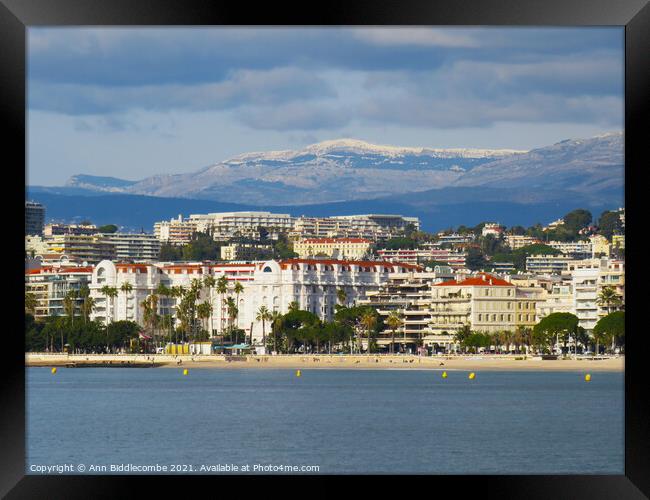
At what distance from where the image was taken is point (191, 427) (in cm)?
1931

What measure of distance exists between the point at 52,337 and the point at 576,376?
2542 cm

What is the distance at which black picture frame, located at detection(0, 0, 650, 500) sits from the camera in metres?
5.65

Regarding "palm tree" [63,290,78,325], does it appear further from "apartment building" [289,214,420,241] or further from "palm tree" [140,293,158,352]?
"apartment building" [289,214,420,241]

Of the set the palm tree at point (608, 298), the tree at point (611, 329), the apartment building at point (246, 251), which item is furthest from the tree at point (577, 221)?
the tree at point (611, 329)

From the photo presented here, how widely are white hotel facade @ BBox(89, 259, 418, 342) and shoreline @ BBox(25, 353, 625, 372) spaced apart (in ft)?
48.1

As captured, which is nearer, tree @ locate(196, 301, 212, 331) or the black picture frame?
the black picture frame

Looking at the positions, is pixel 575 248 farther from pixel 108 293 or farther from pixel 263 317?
pixel 108 293

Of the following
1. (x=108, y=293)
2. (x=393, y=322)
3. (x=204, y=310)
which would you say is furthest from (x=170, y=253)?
(x=393, y=322)

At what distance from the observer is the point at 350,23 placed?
221 inches

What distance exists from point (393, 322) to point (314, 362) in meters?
10.2

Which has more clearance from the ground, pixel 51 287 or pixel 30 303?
pixel 51 287

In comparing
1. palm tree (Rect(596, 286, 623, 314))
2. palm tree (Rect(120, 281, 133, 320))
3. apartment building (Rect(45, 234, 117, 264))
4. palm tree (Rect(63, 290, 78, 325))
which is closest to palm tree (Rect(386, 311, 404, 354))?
palm tree (Rect(596, 286, 623, 314))

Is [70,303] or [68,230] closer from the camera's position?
[70,303]
